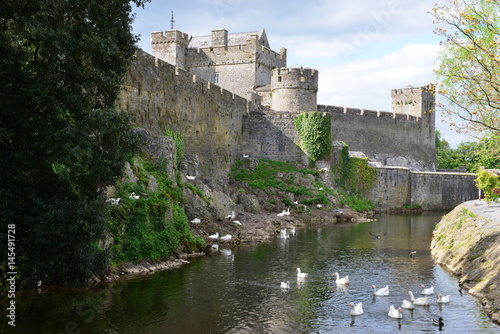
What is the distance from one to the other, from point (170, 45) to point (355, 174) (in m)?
19.4

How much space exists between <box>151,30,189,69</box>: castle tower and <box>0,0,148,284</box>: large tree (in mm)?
33589

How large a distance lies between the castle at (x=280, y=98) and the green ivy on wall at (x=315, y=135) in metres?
0.80

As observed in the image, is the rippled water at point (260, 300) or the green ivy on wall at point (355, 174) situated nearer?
the rippled water at point (260, 300)

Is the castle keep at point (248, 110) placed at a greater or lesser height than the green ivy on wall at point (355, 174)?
greater

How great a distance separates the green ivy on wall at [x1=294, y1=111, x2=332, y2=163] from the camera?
4072 cm

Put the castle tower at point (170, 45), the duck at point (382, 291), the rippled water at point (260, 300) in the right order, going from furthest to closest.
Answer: the castle tower at point (170, 45)
the duck at point (382, 291)
the rippled water at point (260, 300)

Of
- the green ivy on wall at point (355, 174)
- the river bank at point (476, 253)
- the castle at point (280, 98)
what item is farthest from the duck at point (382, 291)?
the green ivy on wall at point (355, 174)

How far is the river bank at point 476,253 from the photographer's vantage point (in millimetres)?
14922

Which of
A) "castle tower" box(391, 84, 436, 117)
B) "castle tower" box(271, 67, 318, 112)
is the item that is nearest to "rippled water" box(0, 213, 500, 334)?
"castle tower" box(271, 67, 318, 112)

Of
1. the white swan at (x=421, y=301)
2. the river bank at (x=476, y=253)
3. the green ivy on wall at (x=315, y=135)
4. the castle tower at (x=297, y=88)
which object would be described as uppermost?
the castle tower at (x=297, y=88)

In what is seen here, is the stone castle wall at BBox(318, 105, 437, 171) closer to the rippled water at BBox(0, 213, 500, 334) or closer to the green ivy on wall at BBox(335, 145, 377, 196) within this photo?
the green ivy on wall at BBox(335, 145, 377, 196)

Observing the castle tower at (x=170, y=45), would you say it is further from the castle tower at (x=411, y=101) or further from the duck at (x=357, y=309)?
the duck at (x=357, y=309)

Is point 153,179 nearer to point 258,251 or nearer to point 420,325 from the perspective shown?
point 258,251

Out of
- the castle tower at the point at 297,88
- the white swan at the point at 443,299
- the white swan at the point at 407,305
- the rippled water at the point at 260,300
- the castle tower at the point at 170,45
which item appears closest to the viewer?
the rippled water at the point at 260,300
